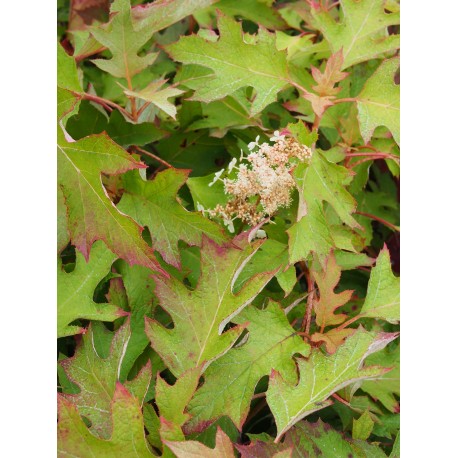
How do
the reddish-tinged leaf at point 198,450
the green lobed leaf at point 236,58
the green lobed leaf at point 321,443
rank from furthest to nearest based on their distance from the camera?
1. the green lobed leaf at point 236,58
2. the green lobed leaf at point 321,443
3. the reddish-tinged leaf at point 198,450

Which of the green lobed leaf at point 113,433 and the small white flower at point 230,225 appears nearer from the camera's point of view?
the green lobed leaf at point 113,433

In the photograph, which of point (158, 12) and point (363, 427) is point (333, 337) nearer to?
point (363, 427)

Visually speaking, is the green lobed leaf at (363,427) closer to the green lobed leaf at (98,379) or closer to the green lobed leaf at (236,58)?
the green lobed leaf at (98,379)

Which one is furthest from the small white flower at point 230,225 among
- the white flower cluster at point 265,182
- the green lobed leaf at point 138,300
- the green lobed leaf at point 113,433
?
the green lobed leaf at point 113,433

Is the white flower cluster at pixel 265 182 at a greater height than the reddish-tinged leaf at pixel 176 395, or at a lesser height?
greater

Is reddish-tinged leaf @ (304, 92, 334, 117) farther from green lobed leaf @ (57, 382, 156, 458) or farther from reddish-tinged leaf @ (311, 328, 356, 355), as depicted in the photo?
green lobed leaf @ (57, 382, 156, 458)

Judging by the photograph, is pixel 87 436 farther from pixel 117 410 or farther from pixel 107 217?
pixel 107 217

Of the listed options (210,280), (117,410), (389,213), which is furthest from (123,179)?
(389,213)
